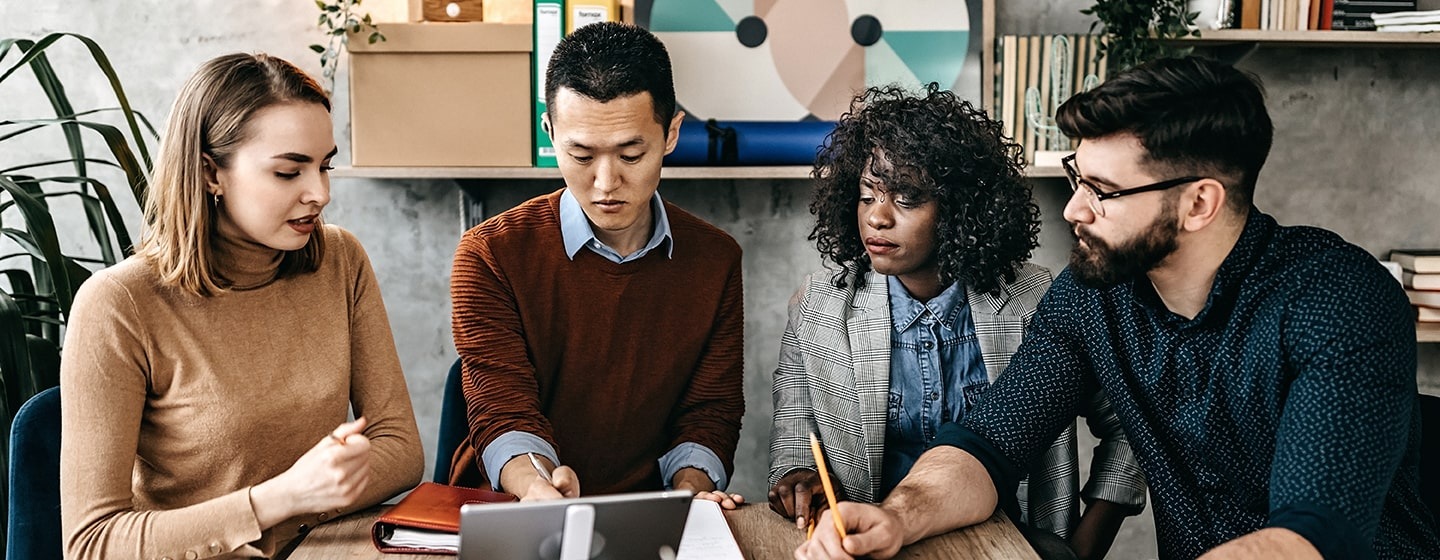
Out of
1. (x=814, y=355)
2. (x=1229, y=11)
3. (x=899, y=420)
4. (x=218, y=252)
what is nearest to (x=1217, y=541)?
(x=899, y=420)

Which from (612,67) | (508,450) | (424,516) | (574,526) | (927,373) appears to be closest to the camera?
(574,526)

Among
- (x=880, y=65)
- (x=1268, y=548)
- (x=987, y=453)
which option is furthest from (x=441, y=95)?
(x=1268, y=548)

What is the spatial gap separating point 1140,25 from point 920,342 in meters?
1.01

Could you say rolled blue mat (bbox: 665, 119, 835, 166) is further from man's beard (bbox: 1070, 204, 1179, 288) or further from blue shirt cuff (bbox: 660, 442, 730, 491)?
man's beard (bbox: 1070, 204, 1179, 288)

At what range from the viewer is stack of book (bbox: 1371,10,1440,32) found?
2.54 m

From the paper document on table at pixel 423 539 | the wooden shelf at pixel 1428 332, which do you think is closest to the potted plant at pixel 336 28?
the paper document on table at pixel 423 539

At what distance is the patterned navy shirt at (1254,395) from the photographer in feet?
4.62

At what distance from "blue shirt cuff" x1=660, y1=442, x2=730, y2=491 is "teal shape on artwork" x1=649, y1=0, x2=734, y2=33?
111 cm

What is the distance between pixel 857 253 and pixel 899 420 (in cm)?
38

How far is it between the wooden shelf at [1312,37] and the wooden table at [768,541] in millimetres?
1476

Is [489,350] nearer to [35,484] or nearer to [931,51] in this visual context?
[35,484]

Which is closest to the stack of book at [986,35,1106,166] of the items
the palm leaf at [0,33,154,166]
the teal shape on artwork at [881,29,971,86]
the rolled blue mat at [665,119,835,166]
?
the teal shape on artwork at [881,29,971,86]

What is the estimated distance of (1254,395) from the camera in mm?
1557

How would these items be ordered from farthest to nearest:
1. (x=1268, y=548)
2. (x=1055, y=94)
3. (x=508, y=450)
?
1. (x=1055, y=94)
2. (x=508, y=450)
3. (x=1268, y=548)
